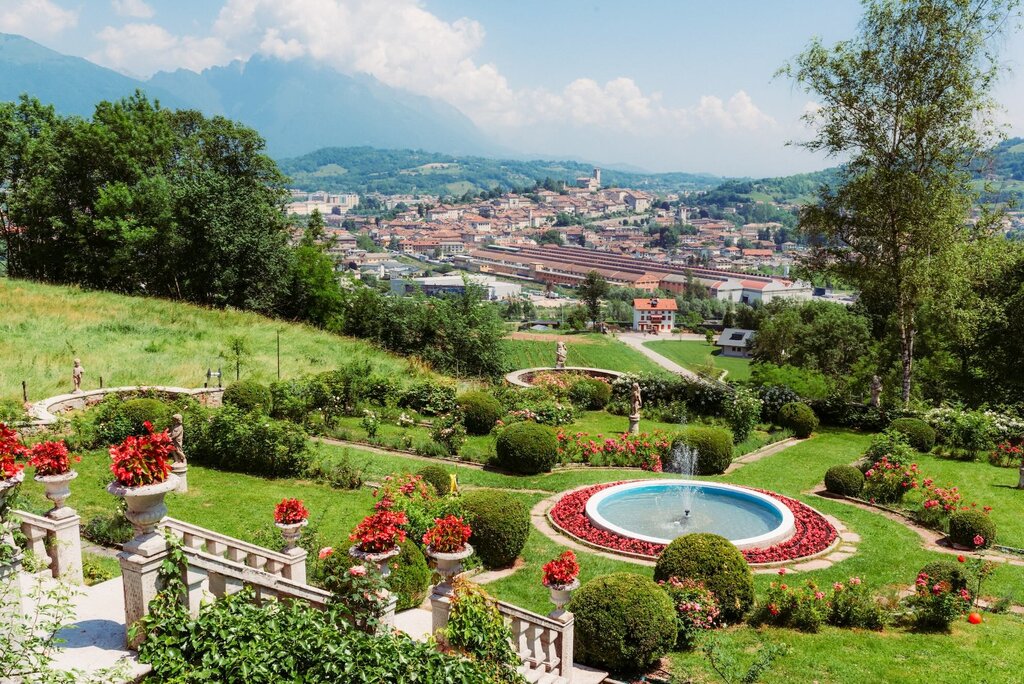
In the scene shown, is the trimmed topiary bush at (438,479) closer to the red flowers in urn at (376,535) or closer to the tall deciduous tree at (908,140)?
the red flowers in urn at (376,535)

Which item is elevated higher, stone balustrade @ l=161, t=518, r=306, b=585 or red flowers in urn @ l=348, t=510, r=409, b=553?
red flowers in urn @ l=348, t=510, r=409, b=553

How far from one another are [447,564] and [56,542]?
405 cm

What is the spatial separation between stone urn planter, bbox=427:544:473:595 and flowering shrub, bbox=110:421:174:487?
2.48 metres

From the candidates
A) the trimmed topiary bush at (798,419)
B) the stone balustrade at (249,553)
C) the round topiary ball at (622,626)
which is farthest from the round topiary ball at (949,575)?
A: the trimmed topiary bush at (798,419)

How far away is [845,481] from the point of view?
14.9m

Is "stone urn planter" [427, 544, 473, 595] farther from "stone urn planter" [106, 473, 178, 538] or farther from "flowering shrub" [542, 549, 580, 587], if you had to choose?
"stone urn planter" [106, 473, 178, 538]

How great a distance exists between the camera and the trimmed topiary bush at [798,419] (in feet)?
67.9

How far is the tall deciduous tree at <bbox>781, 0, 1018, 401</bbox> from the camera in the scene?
838 inches

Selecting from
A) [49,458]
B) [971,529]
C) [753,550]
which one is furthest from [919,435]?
[49,458]

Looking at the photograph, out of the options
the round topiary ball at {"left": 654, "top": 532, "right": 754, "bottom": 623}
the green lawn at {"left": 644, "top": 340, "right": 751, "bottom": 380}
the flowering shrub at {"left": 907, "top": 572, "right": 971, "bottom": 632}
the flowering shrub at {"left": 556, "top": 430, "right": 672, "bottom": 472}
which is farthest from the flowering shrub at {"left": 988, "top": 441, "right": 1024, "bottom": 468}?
the green lawn at {"left": 644, "top": 340, "right": 751, "bottom": 380}

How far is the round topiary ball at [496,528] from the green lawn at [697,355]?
148ft

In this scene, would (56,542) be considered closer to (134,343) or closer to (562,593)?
(562,593)

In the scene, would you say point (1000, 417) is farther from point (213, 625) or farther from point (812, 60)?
point (213, 625)

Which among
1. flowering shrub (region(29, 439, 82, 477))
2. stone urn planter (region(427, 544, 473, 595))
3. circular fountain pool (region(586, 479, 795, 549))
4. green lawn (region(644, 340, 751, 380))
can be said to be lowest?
A: green lawn (region(644, 340, 751, 380))
